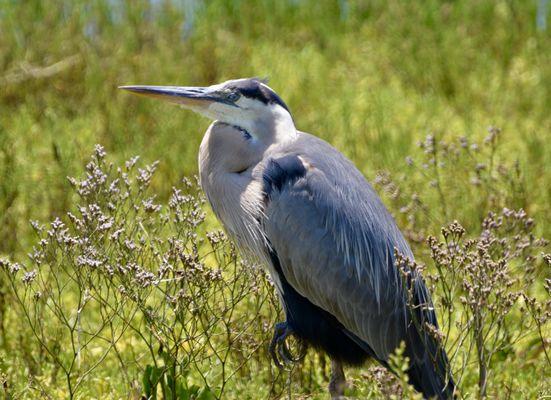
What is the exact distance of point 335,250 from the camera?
4.02m

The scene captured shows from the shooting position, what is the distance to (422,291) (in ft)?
13.1

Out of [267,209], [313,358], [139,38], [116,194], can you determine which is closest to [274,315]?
[313,358]

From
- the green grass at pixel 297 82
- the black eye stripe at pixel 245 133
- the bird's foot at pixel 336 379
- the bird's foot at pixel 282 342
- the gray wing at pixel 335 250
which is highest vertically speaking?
the green grass at pixel 297 82

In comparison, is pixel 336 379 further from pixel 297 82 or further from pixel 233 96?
pixel 297 82

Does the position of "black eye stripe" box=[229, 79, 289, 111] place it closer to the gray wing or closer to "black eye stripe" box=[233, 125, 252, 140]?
"black eye stripe" box=[233, 125, 252, 140]

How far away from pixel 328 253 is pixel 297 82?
329 centimetres

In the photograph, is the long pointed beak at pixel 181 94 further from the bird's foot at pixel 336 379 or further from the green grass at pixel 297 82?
the green grass at pixel 297 82

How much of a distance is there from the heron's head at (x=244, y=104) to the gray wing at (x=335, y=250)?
0.73 ft

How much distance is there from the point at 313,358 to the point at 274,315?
0.29 metres

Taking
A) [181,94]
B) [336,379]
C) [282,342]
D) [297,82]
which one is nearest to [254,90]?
[181,94]

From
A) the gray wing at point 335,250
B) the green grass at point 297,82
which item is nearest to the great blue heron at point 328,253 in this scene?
the gray wing at point 335,250

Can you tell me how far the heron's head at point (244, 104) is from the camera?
13.9 feet

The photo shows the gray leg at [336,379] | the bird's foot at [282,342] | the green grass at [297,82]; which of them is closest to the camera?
the bird's foot at [282,342]

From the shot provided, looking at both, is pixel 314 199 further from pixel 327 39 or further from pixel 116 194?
pixel 327 39
